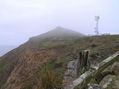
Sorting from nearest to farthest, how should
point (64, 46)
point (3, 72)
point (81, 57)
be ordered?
point (81, 57), point (64, 46), point (3, 72)

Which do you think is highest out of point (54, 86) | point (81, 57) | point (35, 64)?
point (81, 57)

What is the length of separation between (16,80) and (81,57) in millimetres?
23499

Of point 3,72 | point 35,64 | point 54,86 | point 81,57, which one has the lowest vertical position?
point 3,72

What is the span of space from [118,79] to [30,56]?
29.0m

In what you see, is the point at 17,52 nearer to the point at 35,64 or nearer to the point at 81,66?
the point at 35,64

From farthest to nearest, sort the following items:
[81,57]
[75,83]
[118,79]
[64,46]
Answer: [64,46] < [81,57] < [118,79] < [75,83]

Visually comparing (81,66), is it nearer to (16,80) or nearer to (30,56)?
(16,80)

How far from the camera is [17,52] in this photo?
45.9 m

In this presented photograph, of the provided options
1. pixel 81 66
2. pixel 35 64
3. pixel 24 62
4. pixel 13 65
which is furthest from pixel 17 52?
pixel 81 66

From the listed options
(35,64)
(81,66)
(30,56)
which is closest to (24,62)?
(30,56)

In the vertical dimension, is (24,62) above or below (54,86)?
below

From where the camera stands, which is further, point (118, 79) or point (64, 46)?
point (64, 46)

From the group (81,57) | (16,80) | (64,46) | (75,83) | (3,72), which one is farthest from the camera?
(3,72)

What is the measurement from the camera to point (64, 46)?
33.5 metres
